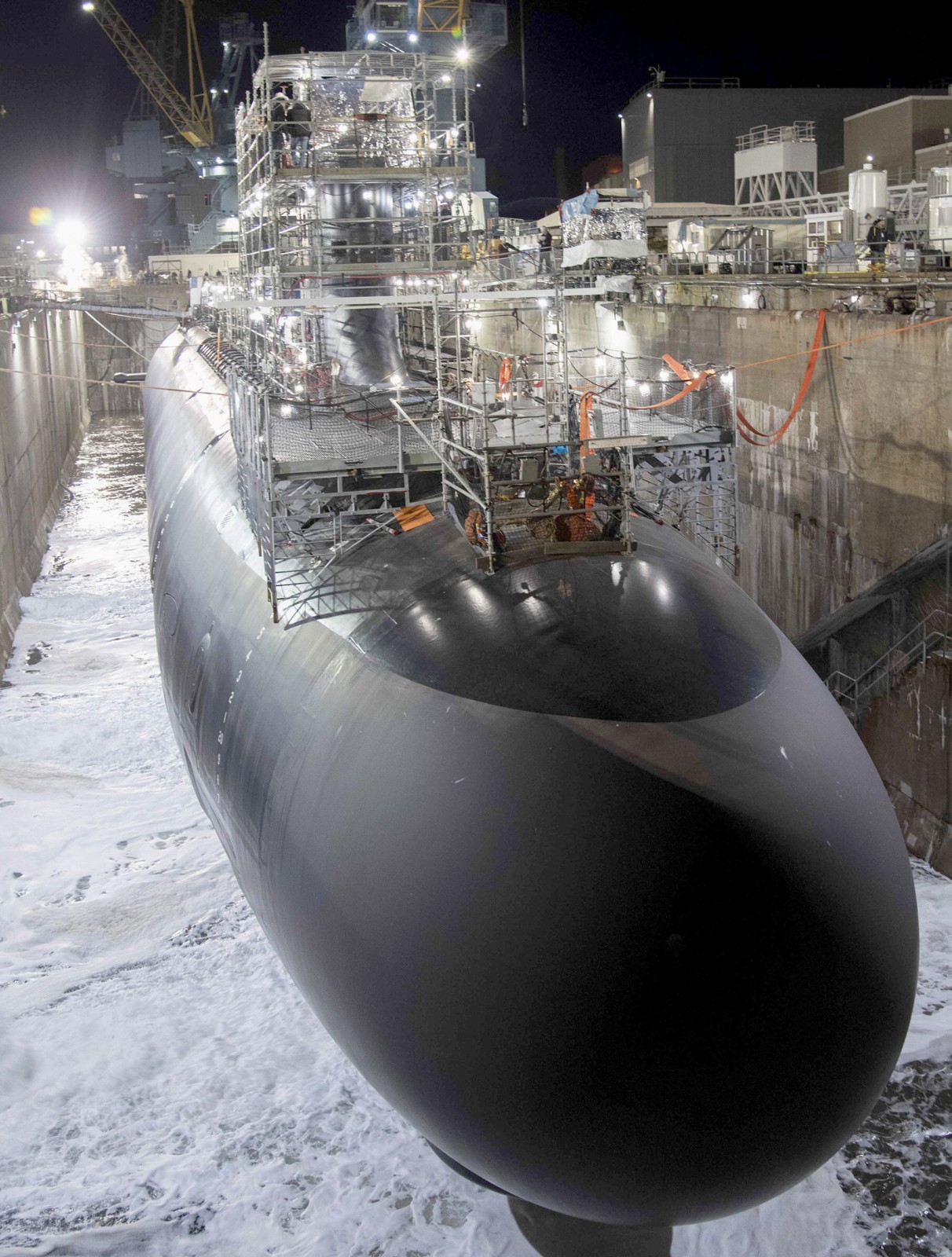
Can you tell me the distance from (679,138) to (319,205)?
4343 cm

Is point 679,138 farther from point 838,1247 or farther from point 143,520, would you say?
point 838,1247

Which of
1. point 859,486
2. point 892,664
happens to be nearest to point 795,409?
point 859,486

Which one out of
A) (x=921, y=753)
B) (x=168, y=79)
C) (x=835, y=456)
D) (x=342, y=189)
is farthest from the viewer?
(x=168, y=79)

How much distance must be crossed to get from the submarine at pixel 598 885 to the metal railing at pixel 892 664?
816 cm

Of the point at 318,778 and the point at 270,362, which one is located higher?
the point at 270,362

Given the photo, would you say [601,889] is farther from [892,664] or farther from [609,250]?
[609,250]

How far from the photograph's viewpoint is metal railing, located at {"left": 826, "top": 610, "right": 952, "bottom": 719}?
16.5 meters

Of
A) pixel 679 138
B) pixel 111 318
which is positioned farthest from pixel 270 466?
pixel 111 318

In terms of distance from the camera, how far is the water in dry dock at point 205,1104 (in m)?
10.5

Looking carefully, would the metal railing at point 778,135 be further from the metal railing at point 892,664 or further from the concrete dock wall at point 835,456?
the metal railing at point 892,664

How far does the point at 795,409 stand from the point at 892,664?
5.45 meters

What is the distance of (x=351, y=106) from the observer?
19.1 metres

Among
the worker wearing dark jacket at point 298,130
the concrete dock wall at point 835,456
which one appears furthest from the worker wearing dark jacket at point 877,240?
the worker wearing dark jacket at point 298,130

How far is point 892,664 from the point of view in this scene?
680 inches
